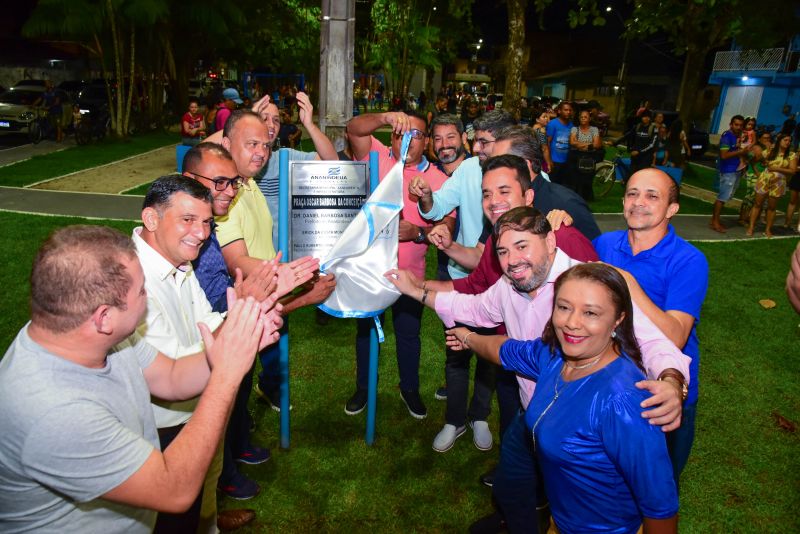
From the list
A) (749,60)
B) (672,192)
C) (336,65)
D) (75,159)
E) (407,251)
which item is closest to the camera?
(672,192)

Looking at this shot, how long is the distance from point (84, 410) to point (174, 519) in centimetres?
122

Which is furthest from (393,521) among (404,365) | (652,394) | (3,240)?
(3,240)

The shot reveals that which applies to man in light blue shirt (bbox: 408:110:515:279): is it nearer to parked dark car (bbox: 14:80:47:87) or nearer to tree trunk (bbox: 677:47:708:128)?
tree trunk (bbox: 677:47:708:128)

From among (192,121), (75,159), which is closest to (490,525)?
(192,121)

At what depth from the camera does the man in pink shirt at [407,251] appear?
178 inches

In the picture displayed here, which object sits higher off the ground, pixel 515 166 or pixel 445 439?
pixel 515 166

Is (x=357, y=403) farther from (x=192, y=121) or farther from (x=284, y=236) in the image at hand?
(x=192, y=121)

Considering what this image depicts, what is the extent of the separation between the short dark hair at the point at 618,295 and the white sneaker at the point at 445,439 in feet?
7.62

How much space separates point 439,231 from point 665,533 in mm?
2245

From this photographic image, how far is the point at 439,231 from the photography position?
3.83 m

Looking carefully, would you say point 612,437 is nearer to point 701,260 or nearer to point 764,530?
point 701,260

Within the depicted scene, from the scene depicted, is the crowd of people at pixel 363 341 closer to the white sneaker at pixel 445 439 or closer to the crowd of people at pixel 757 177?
the white sneaker at pixel 445 439

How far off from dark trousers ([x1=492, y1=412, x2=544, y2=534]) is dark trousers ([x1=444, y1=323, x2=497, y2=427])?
126cm

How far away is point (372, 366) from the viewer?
421 centimetres
